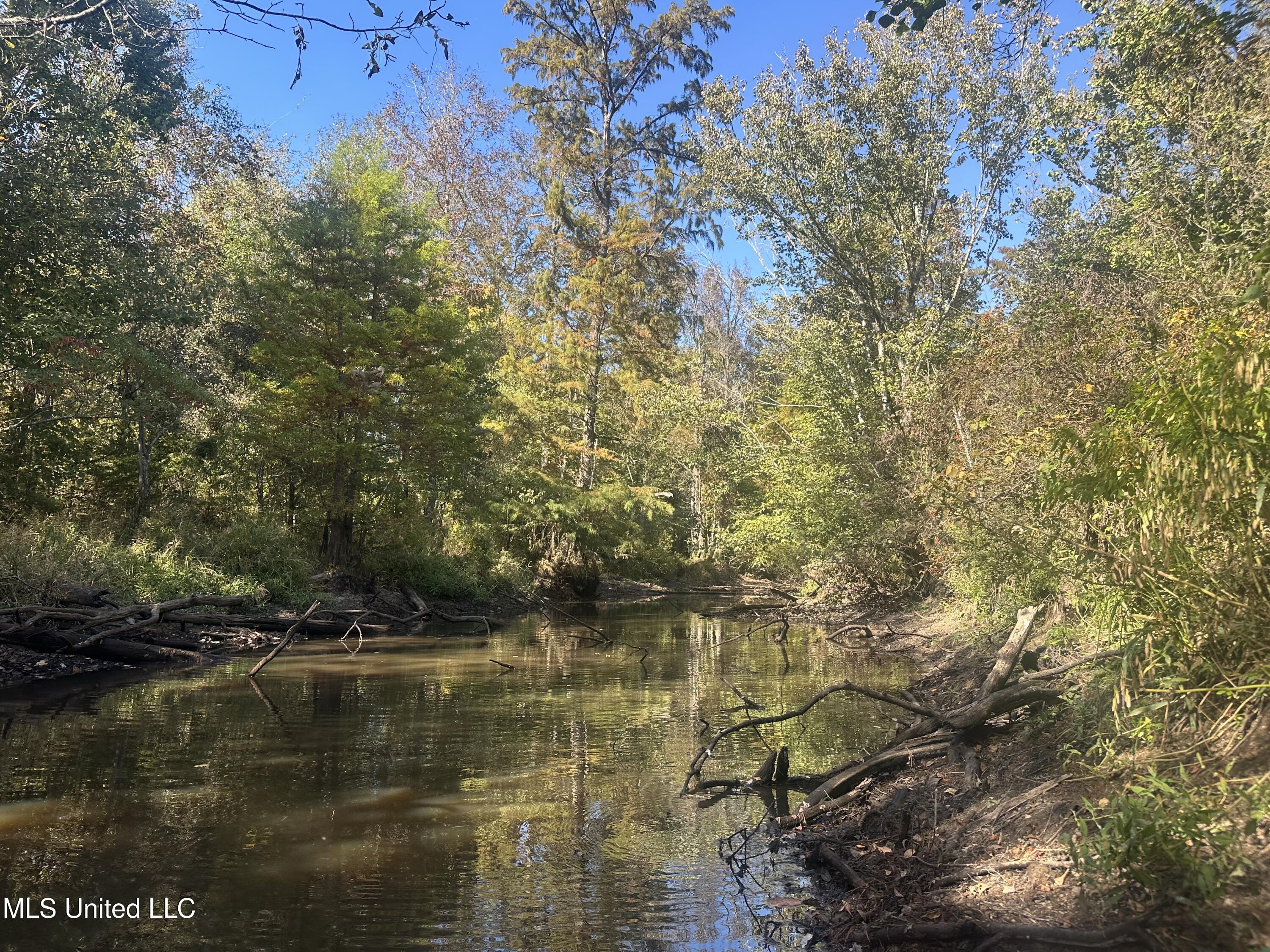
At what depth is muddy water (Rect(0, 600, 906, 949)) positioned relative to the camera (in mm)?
4059

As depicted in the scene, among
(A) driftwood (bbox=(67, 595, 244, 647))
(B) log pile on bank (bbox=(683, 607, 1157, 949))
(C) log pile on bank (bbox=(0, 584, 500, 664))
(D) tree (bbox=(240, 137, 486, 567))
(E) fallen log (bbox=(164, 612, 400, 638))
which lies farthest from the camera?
(D) tree (bbox=(240, 137, 486, 567))

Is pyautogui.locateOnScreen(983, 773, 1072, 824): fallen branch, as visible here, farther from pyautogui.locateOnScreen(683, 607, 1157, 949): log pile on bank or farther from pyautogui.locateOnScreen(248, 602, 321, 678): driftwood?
pyautogui.locateOnScreen(248, 602, 321, 678): driftwood

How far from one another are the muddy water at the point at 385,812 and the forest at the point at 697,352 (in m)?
2.39

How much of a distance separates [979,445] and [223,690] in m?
11.0

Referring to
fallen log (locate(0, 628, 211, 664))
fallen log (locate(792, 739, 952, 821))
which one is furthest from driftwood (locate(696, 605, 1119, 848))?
fallen log (locate(0, 628, 211, 664))

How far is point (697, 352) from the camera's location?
121ft

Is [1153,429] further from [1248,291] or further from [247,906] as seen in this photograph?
[247,906]

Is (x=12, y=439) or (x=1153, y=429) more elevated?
(x=12, y=439)

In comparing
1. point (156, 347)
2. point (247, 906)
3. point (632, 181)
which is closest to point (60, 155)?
point (156, 347)

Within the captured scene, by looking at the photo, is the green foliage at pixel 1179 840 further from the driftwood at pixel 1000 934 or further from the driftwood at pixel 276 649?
the driftwood at pixel 276 649

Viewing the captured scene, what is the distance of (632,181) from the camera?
30516 mm

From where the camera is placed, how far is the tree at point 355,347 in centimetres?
1947

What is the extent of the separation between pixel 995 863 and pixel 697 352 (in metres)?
33.7

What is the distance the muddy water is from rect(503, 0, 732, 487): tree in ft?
61.0
